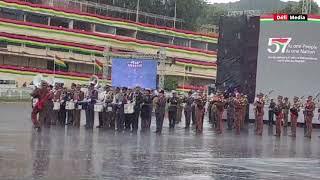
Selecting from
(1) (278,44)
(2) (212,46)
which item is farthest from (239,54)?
(2) (212,46)

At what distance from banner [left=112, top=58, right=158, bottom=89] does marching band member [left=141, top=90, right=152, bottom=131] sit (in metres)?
15.9

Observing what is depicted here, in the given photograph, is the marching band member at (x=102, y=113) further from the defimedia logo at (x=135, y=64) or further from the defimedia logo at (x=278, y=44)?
the defimedia logo at (x=135, y=64)

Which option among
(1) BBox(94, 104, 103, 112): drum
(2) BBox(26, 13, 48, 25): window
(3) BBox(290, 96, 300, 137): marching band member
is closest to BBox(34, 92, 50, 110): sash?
(1) BBox(94, 104, 103, 112): drum

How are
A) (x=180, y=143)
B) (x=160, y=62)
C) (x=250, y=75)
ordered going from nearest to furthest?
(x=180, y=143)
(x=250, y=75)
(x=160, y=62)

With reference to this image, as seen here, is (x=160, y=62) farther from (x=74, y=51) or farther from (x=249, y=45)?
(x=74, y=51)

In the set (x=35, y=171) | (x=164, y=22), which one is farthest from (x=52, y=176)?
(x=164, y=22)

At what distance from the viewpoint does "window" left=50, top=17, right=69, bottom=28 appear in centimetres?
7881

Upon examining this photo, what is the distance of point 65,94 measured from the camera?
2509cm

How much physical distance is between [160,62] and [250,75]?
7153 millimetres

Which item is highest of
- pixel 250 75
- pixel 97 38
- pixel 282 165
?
pixel 97 38

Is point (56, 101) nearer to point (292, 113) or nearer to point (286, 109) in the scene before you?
point (292, 113)

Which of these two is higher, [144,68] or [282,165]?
[144,68]

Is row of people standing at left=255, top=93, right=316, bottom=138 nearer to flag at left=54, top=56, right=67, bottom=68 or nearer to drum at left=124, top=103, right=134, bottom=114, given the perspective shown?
drum at left=124, top=103, right=134, bottom=114

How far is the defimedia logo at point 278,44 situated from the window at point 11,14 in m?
44.0
